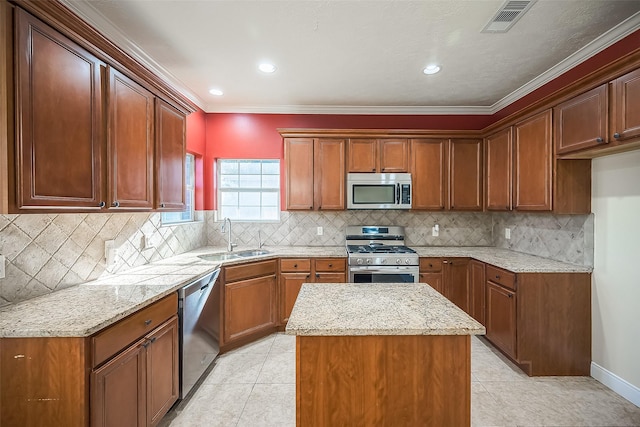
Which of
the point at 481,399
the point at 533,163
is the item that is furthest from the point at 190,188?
the point at 533,163

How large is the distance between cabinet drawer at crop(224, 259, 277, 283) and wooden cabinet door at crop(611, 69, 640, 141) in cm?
314

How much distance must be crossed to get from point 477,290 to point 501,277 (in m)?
0.49

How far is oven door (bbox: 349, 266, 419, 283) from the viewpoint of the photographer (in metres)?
3.30

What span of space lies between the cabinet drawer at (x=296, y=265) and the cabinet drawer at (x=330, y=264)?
4.6 inches

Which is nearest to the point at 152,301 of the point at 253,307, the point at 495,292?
the point at 253,307

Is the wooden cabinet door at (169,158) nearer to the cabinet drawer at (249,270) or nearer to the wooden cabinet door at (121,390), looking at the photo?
the cabinet drawer at (249,270)

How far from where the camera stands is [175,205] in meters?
2.59

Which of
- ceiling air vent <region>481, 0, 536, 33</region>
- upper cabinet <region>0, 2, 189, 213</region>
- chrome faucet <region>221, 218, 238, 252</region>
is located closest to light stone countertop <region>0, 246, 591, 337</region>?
chrome faucet <region>221, 218, 238, 252</region>

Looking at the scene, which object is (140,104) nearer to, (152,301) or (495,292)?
(152,301)

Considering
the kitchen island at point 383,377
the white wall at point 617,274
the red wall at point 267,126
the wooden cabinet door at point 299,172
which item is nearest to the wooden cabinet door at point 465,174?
the red wall at point 267,126

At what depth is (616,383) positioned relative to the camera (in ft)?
7.58

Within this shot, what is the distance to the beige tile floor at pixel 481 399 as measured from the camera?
203 cm

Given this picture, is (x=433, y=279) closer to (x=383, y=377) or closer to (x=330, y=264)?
(x=330, y=264)

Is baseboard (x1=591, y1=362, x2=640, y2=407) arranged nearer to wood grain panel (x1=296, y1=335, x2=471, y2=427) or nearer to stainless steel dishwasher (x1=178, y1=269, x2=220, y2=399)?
wood grain panel (x1=296, y1=335, x2=471, y2=427)
